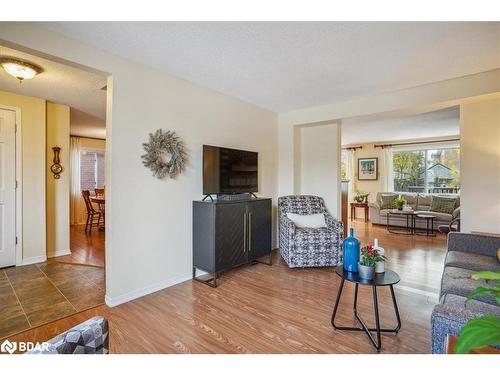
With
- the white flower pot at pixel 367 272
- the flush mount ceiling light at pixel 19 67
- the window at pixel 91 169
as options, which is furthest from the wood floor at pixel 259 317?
the window at pixel 91 169

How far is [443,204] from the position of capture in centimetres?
584

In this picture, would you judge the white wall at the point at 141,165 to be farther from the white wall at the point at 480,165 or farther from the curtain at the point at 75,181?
the curtain at the point at 75,181

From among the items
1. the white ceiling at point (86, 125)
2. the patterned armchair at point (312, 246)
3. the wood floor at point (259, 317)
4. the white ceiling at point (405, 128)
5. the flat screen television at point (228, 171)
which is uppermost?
the white ceiling at point (405, 128)

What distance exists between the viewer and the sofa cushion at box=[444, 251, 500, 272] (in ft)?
6.69

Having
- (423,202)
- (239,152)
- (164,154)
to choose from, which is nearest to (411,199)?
(423,202)

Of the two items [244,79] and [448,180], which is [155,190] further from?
[448,180]

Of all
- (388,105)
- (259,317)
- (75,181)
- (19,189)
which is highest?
(388,105)

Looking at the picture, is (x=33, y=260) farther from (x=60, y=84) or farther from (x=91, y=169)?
(x=91, y=169)

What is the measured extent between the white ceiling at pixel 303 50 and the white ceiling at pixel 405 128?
1216 mm

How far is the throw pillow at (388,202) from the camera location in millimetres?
6551

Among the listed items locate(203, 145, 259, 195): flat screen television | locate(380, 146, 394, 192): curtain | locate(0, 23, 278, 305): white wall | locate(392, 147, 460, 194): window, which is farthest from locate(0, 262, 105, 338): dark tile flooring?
locate(392, 147, 460, 194): window

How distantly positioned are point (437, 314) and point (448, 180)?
22.6 feet

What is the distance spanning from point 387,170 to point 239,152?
5.83 m

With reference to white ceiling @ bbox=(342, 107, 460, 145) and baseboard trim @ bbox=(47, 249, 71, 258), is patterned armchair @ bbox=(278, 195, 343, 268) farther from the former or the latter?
baseboard trim @ bbox=(47, 249, 71, 258)
